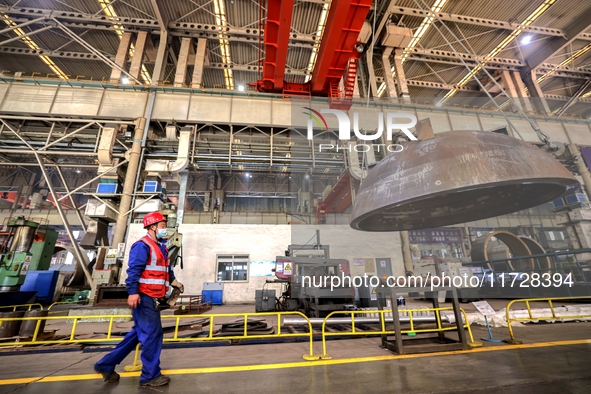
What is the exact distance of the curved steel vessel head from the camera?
2092 millimetres

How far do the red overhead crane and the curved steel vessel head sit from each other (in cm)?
909

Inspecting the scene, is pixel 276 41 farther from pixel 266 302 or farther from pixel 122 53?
pixel 266 302

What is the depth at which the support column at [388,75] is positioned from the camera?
14.7m

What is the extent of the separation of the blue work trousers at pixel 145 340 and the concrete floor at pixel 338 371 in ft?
0.56

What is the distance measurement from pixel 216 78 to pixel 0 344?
62.8 ft

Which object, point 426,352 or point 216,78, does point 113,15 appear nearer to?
point 216,78

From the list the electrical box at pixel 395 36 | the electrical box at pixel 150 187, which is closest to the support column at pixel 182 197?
the electrical box at pixel 150 187

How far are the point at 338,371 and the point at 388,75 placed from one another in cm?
1599

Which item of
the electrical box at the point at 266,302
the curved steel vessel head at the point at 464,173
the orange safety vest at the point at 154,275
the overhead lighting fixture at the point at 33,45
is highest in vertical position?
the overhead lighting fixture at the point at 33,45

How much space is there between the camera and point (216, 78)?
19531 millimetres

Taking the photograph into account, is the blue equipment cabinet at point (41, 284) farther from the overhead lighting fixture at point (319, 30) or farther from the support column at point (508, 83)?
the support column at point (508, 83)

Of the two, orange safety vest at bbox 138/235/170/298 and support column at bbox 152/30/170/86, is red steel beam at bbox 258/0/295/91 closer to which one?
A: support column at bbox 152/30/170/86

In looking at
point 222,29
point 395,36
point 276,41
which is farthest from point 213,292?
point 395,36

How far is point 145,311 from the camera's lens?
260 cm
